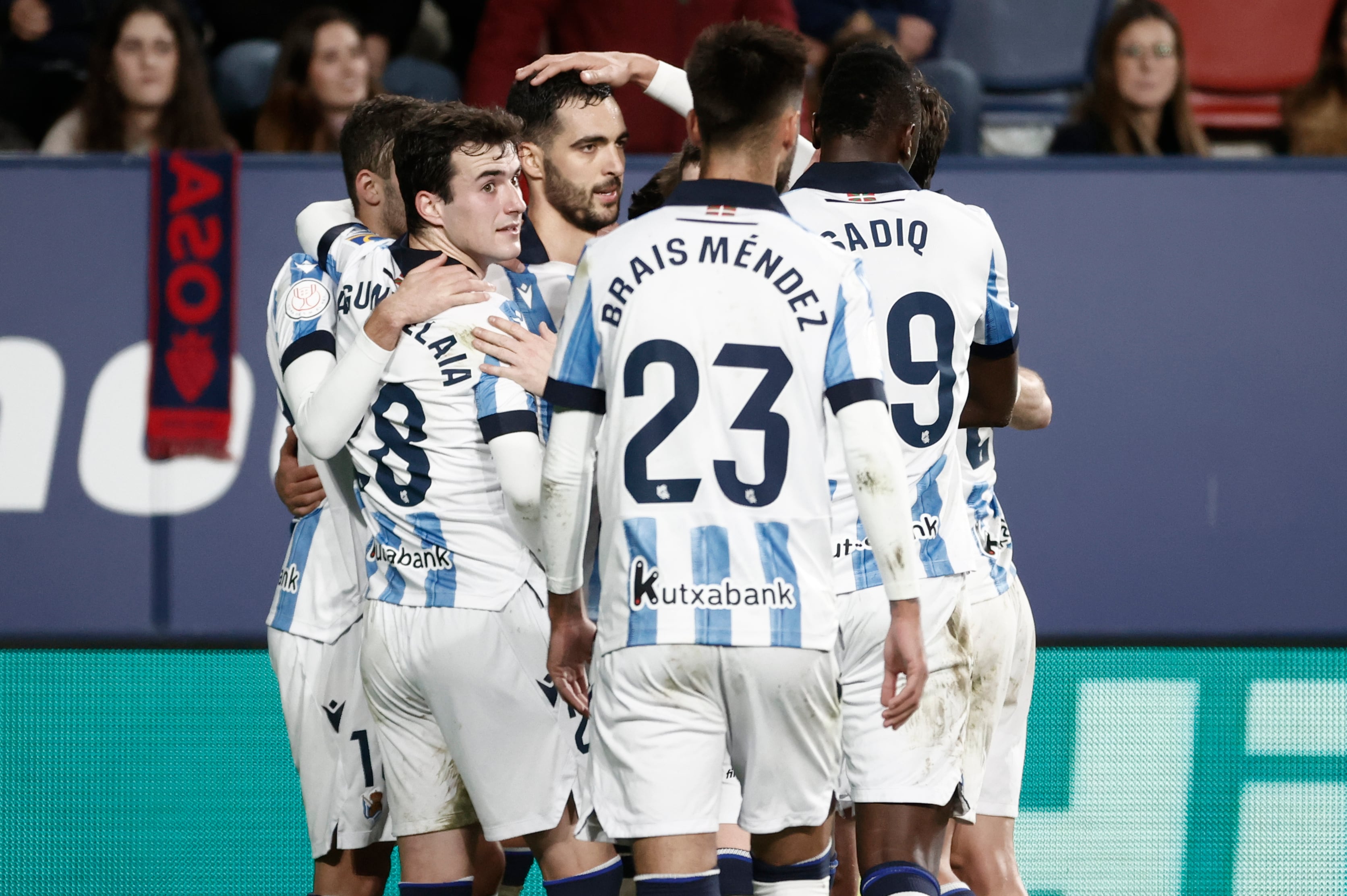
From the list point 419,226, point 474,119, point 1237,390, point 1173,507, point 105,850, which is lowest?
point 105,850

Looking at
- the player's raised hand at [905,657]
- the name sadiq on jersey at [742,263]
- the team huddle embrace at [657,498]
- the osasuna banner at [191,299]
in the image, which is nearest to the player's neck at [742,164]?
the team huddle embrace at [657,498]

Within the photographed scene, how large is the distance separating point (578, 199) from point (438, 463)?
3.37ft

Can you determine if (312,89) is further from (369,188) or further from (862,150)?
(862,150)

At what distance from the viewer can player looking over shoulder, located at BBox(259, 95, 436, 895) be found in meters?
3.55

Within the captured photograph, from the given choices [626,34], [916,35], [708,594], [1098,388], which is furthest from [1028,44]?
[708,594]

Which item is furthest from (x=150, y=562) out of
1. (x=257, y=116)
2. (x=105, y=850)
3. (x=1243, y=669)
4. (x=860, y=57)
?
(x=1243, y=669)

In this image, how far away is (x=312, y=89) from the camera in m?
6.06

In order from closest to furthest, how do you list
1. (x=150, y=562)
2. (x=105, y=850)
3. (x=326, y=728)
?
(x=326, y=728), (x=105, y=850), (x=150, y=562)

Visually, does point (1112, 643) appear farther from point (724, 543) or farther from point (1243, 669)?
point (724, 543)

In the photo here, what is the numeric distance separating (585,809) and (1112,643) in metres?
2.86

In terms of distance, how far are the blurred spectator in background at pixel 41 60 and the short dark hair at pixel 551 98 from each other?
10.3ft

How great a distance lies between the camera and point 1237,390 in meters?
5.56

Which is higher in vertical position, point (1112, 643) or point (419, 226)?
point (419, 226)

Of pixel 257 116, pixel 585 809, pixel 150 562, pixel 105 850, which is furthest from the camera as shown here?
pixel 257 116
